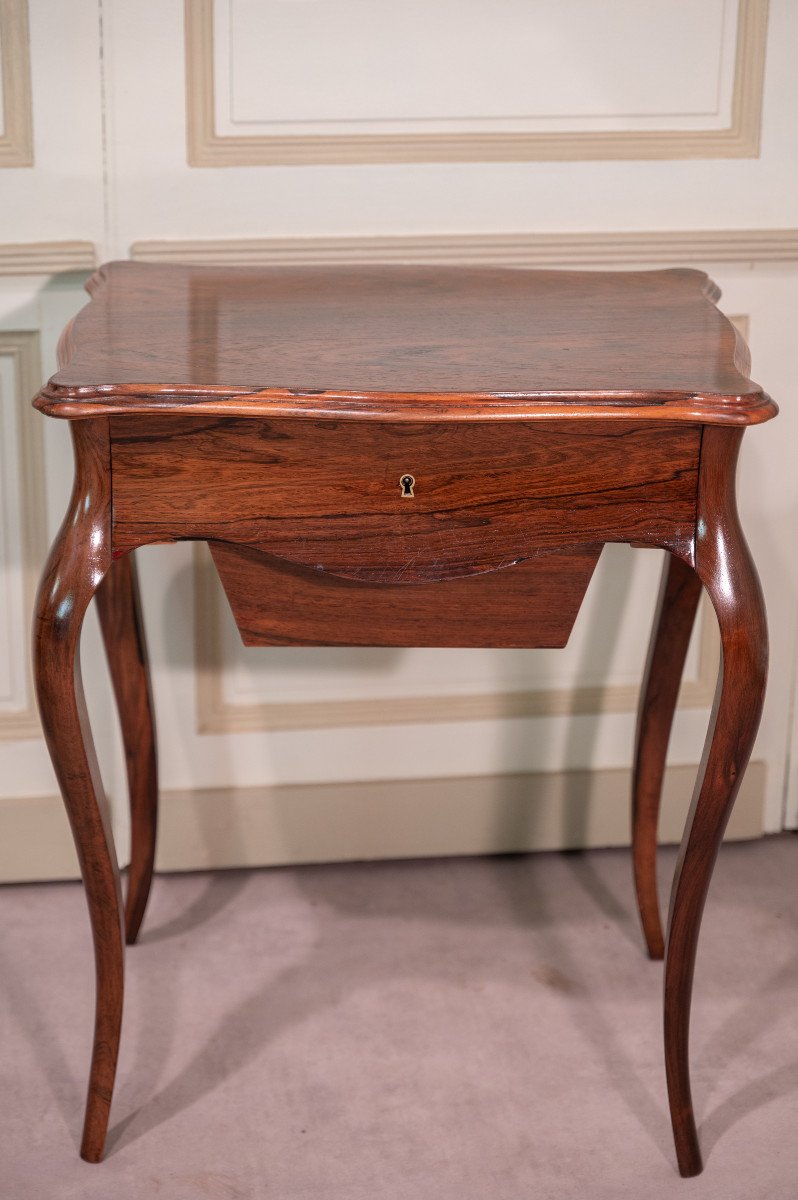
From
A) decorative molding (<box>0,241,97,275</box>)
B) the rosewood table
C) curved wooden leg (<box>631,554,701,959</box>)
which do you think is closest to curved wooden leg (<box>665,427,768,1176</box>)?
the rosewood table

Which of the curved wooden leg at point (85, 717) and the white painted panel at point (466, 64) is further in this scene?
the white painted panel at point (466, 64)

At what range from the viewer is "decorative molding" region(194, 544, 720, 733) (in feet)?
6.98

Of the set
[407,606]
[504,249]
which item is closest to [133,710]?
[407,606]

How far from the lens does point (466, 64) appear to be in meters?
1.91

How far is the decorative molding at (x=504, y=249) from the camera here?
1940 mm

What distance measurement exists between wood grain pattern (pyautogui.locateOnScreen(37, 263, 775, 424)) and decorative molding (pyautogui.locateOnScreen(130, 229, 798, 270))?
6.1 inches

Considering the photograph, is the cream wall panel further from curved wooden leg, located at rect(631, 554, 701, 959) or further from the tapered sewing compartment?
the tapered sewing compartment

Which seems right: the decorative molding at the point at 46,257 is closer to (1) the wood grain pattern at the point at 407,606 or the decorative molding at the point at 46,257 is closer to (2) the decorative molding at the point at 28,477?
(2) the decorative molding at the point at 28,477

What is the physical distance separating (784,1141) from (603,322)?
3.32 feet

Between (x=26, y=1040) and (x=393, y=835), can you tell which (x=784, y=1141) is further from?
(x=26, y=1040)

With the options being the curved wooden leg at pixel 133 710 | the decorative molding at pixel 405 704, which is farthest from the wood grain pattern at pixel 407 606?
the decorative molding at pixel 405 704

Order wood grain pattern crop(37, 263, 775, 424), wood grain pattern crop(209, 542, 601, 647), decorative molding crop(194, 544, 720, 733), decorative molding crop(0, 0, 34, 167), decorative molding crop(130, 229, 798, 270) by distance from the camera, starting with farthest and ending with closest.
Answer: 1. decorative molding crop(194, 544, 720, 733)
2. decorative molding crop(130, 229, 798, 270)
3. decorative molding crop(0, 0, 34, 167)
4. wood grain pattern crop(209, 542, 601, 647)
5. wood grain pattern crop(37, 263, 775, 424)

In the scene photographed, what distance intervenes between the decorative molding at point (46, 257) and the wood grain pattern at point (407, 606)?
2.17ft

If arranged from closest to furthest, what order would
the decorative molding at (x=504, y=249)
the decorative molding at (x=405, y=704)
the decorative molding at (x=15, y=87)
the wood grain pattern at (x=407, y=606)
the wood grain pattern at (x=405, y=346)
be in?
the wood grain pattern at (x=405, y=346) < the wood grain pattern at (x=407, y=606) < the decorative molding at (x=15, y=87) < the decorative molding at (x=504, y=249) < the decorative molding at (x=405, y=704)
